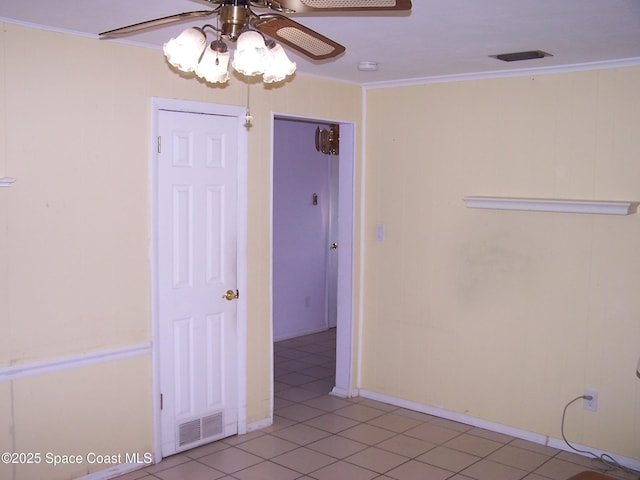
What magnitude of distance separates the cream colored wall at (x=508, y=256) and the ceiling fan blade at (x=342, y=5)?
2433 millimetres

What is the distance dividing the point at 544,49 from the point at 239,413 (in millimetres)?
2790

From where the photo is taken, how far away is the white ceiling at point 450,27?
2.68 metres

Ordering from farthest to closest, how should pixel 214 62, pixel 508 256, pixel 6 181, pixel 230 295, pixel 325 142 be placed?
pixel 325 142, pixel 508 256, pixel 230 295, pixel 6 181, pixel 214 62

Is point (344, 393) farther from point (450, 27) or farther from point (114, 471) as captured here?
point (450, 27)

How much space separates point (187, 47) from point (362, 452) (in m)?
2.73

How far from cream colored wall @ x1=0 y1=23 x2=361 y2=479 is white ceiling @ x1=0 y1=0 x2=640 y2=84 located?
0.19 m

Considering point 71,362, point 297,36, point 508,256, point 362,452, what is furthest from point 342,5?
point 362,452

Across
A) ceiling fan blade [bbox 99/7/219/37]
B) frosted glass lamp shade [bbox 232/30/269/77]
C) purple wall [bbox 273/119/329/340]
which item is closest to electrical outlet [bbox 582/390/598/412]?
frosted glass lamp shade [bbox 232/30/269/77]

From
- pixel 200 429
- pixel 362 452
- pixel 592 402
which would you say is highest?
pixel 592 402

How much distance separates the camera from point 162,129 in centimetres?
361

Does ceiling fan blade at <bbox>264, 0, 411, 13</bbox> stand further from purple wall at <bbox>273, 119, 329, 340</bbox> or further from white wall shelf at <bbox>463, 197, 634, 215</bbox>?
purple wall at <bbox>273, 119, 329, 340</bbox>

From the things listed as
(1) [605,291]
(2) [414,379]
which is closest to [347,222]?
(2) [414,379]

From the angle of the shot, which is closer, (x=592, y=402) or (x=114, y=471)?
(x=114, y=471)

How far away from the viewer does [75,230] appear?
128 inches
